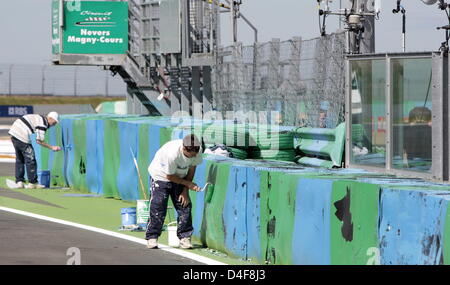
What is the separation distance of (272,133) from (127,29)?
53.4ft

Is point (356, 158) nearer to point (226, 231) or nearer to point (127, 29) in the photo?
point (226, 231)

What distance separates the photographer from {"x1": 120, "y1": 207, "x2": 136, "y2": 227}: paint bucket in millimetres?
14344

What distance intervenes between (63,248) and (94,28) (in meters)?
20.1

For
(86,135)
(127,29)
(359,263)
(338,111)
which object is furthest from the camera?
(127,29)

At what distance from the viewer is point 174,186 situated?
12.7 m

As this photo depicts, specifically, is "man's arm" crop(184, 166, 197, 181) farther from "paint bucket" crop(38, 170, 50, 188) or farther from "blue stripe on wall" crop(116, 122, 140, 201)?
"paint bucket" crop(38, 170, 50, 188)

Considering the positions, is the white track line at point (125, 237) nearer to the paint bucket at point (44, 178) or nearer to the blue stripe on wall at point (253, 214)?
the blue stripe on wall at point (253, 214)

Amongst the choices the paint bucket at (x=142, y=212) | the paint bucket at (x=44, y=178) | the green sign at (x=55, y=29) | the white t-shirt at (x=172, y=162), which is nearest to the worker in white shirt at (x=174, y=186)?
the white t-shirt at (x=172, y=162)

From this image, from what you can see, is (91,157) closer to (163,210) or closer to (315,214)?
(163,210)

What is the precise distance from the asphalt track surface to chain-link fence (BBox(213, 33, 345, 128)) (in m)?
3.98

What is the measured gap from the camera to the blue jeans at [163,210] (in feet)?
41.1

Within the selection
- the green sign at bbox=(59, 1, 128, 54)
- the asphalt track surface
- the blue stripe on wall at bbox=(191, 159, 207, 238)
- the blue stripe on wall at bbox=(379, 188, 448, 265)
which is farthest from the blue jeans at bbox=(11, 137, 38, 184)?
the blue stripe on wall at bbox=(379, 188, 448, 265)

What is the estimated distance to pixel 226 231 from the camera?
40.3ft

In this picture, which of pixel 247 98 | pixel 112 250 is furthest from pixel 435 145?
pixel 247 98
